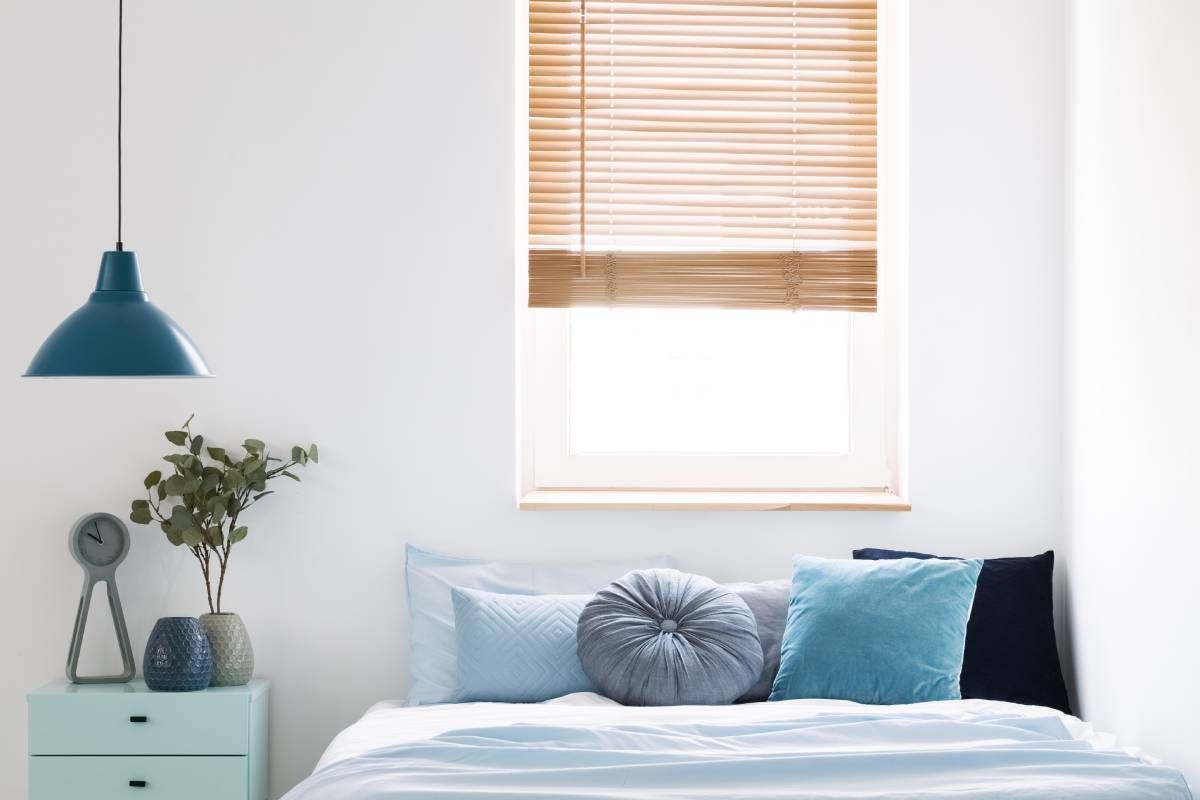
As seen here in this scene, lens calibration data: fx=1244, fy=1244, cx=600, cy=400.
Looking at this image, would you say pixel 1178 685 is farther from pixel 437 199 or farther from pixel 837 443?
pixel 437 199

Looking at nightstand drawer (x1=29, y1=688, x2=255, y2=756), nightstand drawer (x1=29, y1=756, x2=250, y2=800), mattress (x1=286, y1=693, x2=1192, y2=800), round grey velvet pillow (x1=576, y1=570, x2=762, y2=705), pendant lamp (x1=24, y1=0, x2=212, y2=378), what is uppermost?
pendant lamp (x1=24, y1=0, x2=212, y2=378)

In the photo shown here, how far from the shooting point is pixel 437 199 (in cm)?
330

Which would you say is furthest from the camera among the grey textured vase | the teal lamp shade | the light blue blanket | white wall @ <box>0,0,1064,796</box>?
white wall @ <box>0,0,1064,796</box>

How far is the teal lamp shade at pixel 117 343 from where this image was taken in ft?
7.34

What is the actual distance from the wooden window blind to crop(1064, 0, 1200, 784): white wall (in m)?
0.62

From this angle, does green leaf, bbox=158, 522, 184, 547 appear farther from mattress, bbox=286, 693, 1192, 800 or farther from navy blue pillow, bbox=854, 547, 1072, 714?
navy blue pillow, bbox=854, 547, 1072, 714

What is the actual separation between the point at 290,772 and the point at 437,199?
1559 millimetres

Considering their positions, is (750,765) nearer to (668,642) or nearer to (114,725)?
(668,642)

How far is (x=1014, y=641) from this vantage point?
9.96 feet

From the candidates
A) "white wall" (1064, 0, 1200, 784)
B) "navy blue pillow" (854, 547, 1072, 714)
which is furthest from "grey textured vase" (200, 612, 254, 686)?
"white wall" (1064, 0, 1200, 784)

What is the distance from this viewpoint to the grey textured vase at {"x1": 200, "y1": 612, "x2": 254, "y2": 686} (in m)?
3.08

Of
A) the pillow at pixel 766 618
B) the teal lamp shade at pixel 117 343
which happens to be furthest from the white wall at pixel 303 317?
the teal lamp shade at pixel 117 343

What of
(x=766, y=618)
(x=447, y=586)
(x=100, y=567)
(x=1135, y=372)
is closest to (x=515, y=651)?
(x=447, y=586)

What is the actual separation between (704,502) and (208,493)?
4.19 ft
